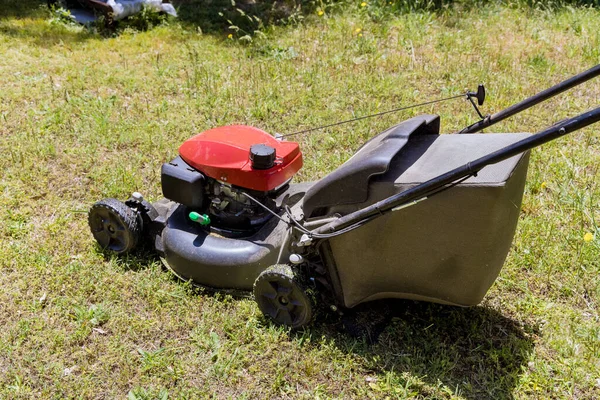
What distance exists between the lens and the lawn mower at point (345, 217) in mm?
2297

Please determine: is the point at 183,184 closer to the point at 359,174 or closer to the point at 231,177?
the point at 231,177

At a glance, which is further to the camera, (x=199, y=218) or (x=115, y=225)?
(x=115, y=225)

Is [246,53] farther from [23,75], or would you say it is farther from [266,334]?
[266,334]

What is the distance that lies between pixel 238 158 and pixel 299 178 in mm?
1122

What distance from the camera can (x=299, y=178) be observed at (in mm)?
4062

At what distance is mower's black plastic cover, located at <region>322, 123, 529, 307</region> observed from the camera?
2273 mm

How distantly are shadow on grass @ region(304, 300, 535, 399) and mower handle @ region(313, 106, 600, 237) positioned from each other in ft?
1.96

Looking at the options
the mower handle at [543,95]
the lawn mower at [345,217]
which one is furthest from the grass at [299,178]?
the mower handle at [543,95]

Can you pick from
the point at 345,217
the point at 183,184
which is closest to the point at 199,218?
the point at 183,184

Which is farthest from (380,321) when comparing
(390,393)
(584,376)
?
(584,376)

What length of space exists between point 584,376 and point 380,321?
33.2 inches

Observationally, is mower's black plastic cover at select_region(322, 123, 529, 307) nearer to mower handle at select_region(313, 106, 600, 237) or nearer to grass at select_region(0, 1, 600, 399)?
mower handle at select_region(313, 106, 600, 237)

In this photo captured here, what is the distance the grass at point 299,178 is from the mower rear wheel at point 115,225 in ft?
0.26

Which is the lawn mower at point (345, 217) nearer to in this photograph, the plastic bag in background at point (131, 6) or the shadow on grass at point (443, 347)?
the shadow on grass at point (443, 347)
